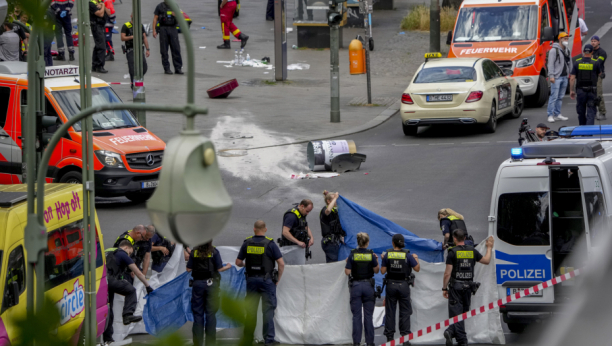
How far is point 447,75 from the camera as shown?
19203mm

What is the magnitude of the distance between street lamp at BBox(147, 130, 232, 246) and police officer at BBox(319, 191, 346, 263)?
7.95 metres

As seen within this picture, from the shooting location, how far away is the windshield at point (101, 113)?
1509 centimetres

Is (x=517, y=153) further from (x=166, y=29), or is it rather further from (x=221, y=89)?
(x=166, y=29)

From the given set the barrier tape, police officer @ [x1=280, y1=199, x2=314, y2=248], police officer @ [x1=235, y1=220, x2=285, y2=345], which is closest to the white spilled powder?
police officer @ [x1=280, y1=199, x2=314, y2=248]

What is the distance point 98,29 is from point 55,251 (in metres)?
17.6

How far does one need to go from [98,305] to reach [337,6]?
1302cm

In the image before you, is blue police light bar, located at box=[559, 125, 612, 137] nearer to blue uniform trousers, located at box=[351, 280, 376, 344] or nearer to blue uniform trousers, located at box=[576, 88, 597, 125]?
blue uniform trousers, located at box=[351, 280, 376, 344]

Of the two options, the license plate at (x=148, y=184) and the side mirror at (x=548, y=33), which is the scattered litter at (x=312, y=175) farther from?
the side mirror at (x=548, y=33)

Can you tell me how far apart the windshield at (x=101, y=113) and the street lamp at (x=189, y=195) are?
37.5ft

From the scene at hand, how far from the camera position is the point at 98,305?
29.8 feet

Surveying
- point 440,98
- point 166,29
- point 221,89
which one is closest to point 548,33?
point 440,98

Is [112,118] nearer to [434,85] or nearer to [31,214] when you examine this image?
[434,85]

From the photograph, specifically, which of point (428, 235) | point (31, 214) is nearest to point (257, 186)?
point (428, 235)

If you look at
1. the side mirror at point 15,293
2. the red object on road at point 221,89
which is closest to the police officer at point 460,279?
the side mirror at point 15,293
